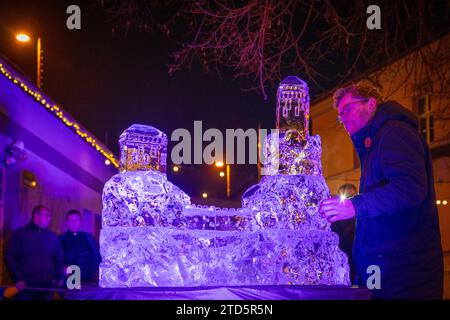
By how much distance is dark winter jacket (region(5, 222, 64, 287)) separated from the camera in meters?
7.73

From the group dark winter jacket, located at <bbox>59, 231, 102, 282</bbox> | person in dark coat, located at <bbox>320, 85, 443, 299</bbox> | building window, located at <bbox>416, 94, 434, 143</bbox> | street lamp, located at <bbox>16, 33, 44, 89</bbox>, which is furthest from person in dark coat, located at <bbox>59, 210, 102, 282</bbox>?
building window, located at <bbox>416, 94, 434, 143</bbox>

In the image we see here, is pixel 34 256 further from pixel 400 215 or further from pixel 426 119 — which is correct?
pixel 426 119

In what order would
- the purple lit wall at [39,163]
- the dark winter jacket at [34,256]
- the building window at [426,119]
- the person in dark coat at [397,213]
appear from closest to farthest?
the person in dark coat at [397,213] → the dark winter jacket at [34,256] → the purple lit wall at [39,163] → the building window at [426,119]

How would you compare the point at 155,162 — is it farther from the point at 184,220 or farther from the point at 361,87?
the point at 361,87

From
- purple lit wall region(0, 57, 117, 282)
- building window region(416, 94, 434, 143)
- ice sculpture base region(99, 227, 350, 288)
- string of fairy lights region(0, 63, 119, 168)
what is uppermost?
building window region(416, 94, 434, 143)

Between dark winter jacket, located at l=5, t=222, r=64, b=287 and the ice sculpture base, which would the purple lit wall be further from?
the ice sculpture base

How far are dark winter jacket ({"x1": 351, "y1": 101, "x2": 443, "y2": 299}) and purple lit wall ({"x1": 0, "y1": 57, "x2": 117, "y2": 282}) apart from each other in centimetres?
737

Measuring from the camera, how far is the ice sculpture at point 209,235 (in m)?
3.03

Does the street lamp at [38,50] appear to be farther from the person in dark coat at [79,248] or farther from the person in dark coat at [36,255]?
the person in dark coat at [36,255]

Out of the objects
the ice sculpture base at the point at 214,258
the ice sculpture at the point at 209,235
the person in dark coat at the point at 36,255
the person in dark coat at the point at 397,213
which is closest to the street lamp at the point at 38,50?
the person in dark coat at the point at 36,255

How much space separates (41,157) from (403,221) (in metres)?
10.8

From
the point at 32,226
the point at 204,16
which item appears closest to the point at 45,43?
the point at 32,226

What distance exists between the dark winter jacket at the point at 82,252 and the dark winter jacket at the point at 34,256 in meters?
0.20

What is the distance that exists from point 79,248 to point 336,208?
588 centimetres
